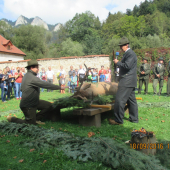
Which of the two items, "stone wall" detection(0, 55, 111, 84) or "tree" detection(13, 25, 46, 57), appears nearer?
"stone wall" detection(0, 55, 111, 84)

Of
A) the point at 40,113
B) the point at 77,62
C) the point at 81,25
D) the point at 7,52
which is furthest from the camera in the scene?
the point at 81,25

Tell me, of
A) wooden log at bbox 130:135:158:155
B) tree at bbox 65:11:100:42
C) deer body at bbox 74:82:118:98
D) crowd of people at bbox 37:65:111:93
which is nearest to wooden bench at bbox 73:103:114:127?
deer body at bbox 74:82:118:98

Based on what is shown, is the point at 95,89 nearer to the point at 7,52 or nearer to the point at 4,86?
the point at 4,86

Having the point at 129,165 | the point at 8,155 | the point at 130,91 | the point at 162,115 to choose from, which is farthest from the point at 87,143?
the point at 162,115

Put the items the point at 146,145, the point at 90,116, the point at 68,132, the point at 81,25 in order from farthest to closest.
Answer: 1. the point at 81,25
2. the point at 90,116
3. the point at 68,132
4. the point at 146,145

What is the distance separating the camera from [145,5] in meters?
78.2

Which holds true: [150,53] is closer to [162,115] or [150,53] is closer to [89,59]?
[89,59]

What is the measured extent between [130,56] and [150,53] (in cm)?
1633

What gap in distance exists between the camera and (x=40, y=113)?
558cm

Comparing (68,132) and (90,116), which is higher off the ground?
(90,116)

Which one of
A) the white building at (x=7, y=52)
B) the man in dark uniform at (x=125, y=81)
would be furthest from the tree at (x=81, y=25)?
the man in dark uniform at (x=125, y=81)

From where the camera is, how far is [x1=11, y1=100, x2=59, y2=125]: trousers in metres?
5.03

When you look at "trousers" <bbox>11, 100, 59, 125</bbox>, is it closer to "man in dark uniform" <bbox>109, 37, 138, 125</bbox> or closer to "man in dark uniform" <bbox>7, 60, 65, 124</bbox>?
"man in dark uniform" <bbox>7, 60, 65, 124</bbox>

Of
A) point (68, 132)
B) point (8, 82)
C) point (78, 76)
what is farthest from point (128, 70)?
point (78, 76)
